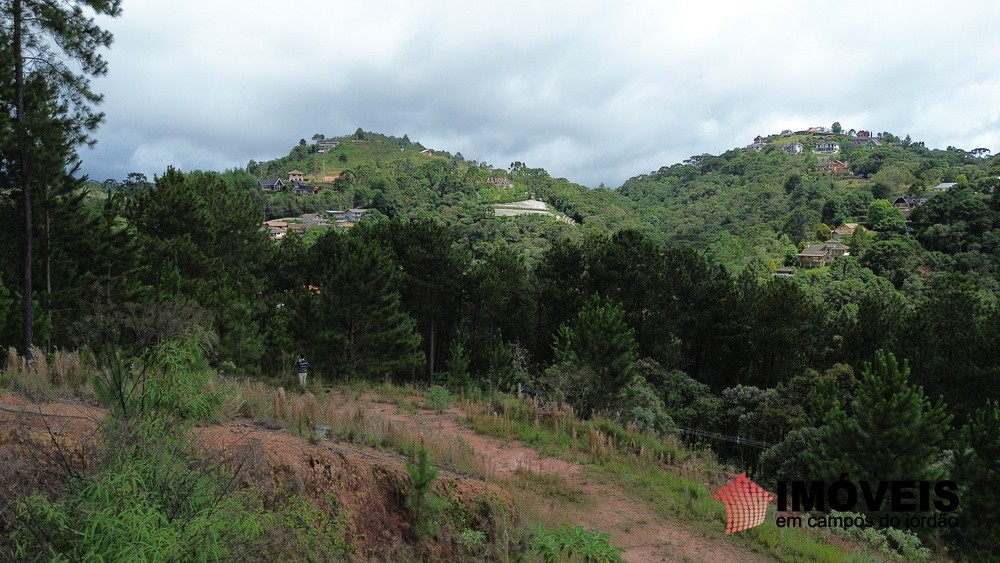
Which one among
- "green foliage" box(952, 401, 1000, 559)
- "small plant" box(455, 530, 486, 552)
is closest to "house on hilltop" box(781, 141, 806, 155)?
"green foliage" box(952, 401, 1000, 559)

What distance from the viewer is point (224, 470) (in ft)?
10.4

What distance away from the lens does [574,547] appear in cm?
403

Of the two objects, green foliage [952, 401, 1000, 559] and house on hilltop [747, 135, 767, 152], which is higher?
house on hilltop [747, 135, 767, 152]

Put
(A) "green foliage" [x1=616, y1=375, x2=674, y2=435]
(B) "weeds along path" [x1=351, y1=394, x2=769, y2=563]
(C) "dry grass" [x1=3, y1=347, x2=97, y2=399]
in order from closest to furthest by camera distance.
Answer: (C) "dry grass" [x1=3, y1=347, x2=97, y2=399], (B) "weeds along path" [x1=351, y1=394, x2=769, y2=563], (A) "green foliage" [x1=616, y1=375, x2=674, y2=435]

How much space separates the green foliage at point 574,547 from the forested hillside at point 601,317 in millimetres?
3658

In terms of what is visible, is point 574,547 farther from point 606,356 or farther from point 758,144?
point 758,144

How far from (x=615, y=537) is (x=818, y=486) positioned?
6187 millimetres

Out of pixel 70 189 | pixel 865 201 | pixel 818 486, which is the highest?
pixel 865 201

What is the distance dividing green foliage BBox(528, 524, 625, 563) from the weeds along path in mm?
1594

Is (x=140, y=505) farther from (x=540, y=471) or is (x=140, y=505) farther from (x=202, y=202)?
(x=202, y=202)

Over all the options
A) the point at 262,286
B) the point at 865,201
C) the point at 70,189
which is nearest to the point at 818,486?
the point at 70,189

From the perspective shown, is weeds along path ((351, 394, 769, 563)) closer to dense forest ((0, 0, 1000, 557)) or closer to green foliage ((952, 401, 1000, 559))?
dense forest ((0, 0, 1000, 557))

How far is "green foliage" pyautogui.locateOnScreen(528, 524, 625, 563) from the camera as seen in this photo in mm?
3855

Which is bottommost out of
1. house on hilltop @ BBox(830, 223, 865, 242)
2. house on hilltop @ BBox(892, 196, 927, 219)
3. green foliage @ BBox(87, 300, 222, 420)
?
green foliage @ BBox(87, 300, 222, 420)
